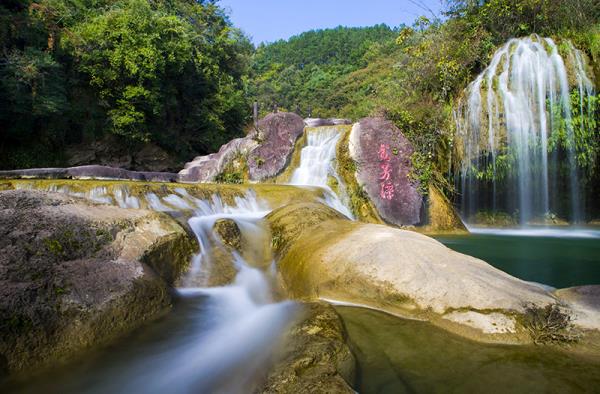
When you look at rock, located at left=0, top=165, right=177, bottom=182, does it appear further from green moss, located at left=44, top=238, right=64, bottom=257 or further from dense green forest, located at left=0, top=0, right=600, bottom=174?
green moss, located at left=44, top=238, right=64, bottom=257

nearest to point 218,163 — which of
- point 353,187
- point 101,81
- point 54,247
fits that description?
point 353,187

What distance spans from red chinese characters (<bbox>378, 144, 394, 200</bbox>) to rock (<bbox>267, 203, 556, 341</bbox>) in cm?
545

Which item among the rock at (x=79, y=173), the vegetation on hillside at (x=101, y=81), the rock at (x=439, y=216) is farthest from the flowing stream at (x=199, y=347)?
the vegetation on hillside at (x=101, y=81)

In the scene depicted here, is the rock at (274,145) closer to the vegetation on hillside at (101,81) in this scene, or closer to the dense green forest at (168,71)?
the dense green forest at (168,71)

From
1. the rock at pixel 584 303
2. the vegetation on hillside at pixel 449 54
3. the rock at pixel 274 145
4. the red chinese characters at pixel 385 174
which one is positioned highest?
the vegetation on hillside at pixel 449 54

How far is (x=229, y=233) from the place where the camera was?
5.71 m

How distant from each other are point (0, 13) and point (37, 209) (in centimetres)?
1533

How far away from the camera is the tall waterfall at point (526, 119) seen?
10.1m

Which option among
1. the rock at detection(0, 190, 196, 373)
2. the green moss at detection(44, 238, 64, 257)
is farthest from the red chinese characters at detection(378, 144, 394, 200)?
the green moss at detection(44, 238, 64, 257)

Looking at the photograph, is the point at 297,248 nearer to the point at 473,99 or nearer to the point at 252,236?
the point at 252,236

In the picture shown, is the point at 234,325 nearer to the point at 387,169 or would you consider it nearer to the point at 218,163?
the point at 387,169

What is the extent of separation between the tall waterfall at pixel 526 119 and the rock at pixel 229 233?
328 inches

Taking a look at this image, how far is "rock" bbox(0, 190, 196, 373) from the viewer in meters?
2.84

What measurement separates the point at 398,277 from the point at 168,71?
1995cm
